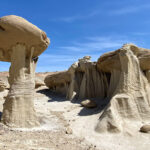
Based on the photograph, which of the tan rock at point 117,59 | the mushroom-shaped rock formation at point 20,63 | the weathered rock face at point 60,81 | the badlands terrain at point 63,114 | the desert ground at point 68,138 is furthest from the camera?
the weathered rock face at point 60,81

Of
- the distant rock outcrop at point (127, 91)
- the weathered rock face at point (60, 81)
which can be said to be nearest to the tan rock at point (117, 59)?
the distant rock outcrop at point (127, 91)

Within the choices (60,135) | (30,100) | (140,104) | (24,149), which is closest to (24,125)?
(30,100)

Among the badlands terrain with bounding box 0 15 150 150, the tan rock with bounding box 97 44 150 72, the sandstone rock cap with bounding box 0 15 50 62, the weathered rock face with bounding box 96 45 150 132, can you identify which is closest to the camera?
the badlands terrain with bounding box 0 15 150 150

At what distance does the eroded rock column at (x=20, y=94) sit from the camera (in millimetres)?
6746

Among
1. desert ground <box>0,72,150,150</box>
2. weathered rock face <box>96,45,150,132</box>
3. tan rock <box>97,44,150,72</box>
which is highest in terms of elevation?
tan rock <box>97,44,150,72</box>

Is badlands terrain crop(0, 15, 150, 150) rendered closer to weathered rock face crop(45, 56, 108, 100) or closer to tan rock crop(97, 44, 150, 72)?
tan rock crop(97, 44, 150, 72)

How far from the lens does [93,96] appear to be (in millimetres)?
12570

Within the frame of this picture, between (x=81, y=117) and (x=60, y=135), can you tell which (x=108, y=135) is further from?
(x=81, y=117)

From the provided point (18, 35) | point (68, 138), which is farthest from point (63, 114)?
point (18, 35)

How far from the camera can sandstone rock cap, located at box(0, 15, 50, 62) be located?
6.30 meters

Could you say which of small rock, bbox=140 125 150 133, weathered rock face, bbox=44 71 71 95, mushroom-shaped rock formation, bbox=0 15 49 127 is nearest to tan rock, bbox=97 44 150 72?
small rock, bbox=140 125 150 133

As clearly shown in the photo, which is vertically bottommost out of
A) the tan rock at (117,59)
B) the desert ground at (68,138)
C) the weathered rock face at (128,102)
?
the desert ground at (68,138)

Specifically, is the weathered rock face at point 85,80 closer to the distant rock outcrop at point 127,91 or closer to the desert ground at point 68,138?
the distant rock outcrop at point 127,91

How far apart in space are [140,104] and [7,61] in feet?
20.5
